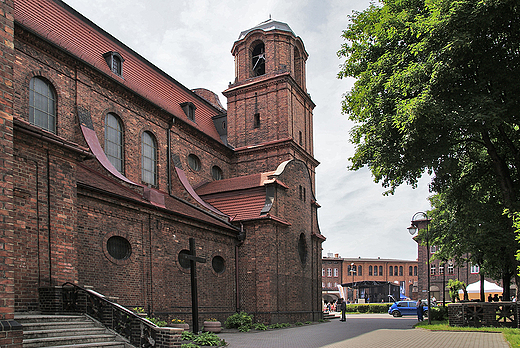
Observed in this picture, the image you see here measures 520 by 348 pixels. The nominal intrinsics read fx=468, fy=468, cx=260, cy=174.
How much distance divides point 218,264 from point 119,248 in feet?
20.9

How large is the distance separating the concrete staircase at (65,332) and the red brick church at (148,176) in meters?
0.78

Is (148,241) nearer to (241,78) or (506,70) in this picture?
(506,70)

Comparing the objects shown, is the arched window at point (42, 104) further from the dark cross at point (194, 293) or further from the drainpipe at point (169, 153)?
the dark cross at point (194, 293)

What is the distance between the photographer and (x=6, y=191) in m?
7.49

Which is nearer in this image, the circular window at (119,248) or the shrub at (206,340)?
the shrub at (206,340)

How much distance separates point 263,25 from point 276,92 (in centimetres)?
499

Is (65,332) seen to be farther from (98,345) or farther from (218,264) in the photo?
(218,264)

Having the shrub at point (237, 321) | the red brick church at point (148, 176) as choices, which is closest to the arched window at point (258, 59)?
the red brick church at point (148, 176)

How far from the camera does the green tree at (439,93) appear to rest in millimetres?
14727

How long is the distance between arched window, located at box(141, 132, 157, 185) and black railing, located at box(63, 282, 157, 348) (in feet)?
34.1

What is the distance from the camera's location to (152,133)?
21312mm

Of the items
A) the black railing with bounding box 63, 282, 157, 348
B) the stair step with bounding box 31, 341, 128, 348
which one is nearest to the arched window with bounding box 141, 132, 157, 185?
the black railing with bounding box 63, 282, 157, 348

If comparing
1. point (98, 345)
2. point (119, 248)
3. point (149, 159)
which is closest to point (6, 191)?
point (98, 345)

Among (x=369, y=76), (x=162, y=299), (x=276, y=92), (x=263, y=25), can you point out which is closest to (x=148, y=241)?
(x=162, y=299)
